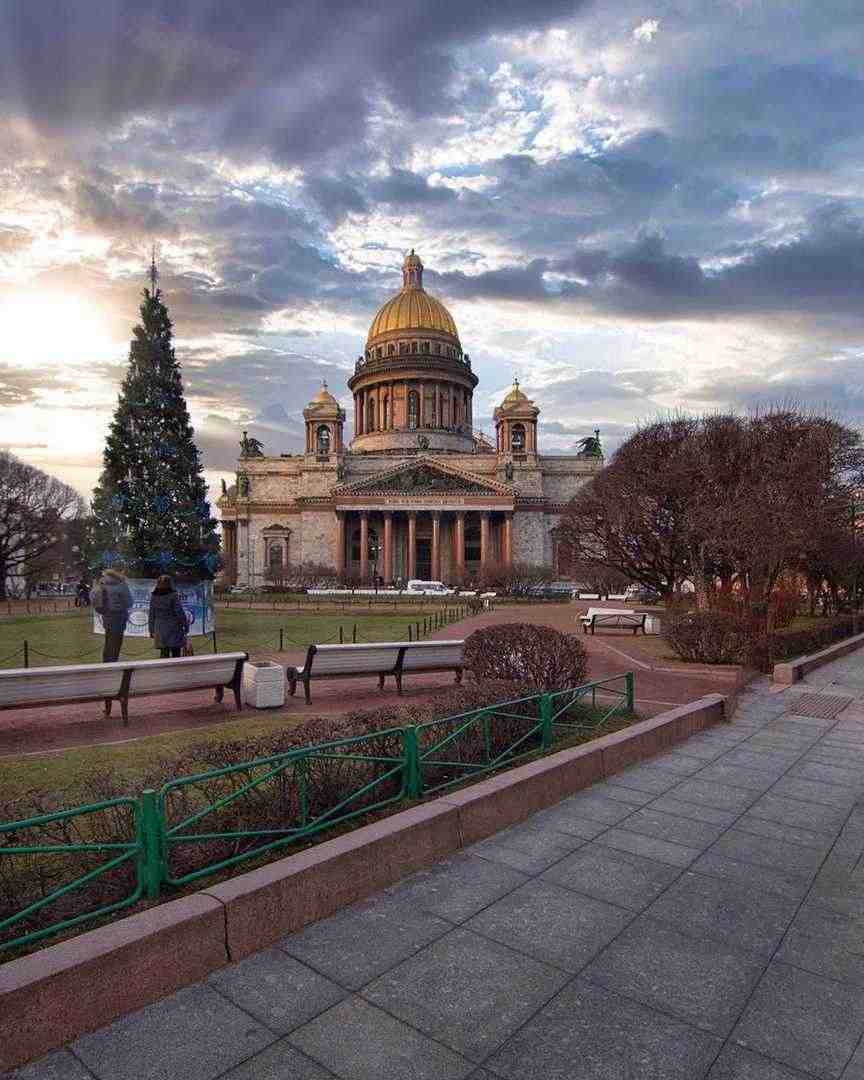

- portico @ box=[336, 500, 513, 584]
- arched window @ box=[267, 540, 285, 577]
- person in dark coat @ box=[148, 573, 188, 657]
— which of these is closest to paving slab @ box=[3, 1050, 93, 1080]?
person in dark coat @ box=[148, 573, 188, 657]

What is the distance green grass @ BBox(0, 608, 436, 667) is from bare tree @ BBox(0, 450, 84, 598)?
22.7m

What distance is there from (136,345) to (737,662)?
2069 centimetres

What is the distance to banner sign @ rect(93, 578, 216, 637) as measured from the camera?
79.9 ft

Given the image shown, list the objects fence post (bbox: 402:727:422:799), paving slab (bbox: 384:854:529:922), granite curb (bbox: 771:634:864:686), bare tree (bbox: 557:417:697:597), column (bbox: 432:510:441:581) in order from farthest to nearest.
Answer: column (bbox: 432:510:441:581) → bare tree (bbox: 557:417:697:597) → granite curb (bbox: 771:634:864:686) → fence post (bbox: 402:727:422:799) → paving slab (bbox: 384:854:529:922)

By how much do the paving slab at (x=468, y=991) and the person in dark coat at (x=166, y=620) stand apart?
31.4 ft

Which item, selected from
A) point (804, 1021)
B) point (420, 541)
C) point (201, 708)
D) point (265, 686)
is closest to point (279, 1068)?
point (804, 1021)

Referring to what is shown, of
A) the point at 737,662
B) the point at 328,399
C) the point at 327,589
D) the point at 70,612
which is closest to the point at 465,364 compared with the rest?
the point at 328,399

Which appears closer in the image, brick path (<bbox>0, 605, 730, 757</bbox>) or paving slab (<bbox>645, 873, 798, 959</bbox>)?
paving slab (<bbox>645, 873, 798, 959</bbox>)

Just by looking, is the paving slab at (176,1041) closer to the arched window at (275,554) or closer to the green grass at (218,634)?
the green grass at (218,634)

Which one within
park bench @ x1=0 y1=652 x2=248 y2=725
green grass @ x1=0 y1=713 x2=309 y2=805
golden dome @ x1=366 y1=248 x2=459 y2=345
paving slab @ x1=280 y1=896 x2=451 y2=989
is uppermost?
golden dome @ x1=366 y1=248 x2=459 y2=345

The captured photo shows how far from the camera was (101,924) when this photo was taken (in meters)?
4.07

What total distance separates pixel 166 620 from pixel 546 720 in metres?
7.61

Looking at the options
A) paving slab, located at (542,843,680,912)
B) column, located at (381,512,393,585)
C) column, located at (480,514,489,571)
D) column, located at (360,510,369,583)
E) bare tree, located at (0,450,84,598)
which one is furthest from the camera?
column, located at (381,512,393,585)

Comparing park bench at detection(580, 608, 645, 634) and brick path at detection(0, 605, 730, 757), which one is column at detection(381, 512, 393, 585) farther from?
brick path at detection(0, 605, 730, 757)
